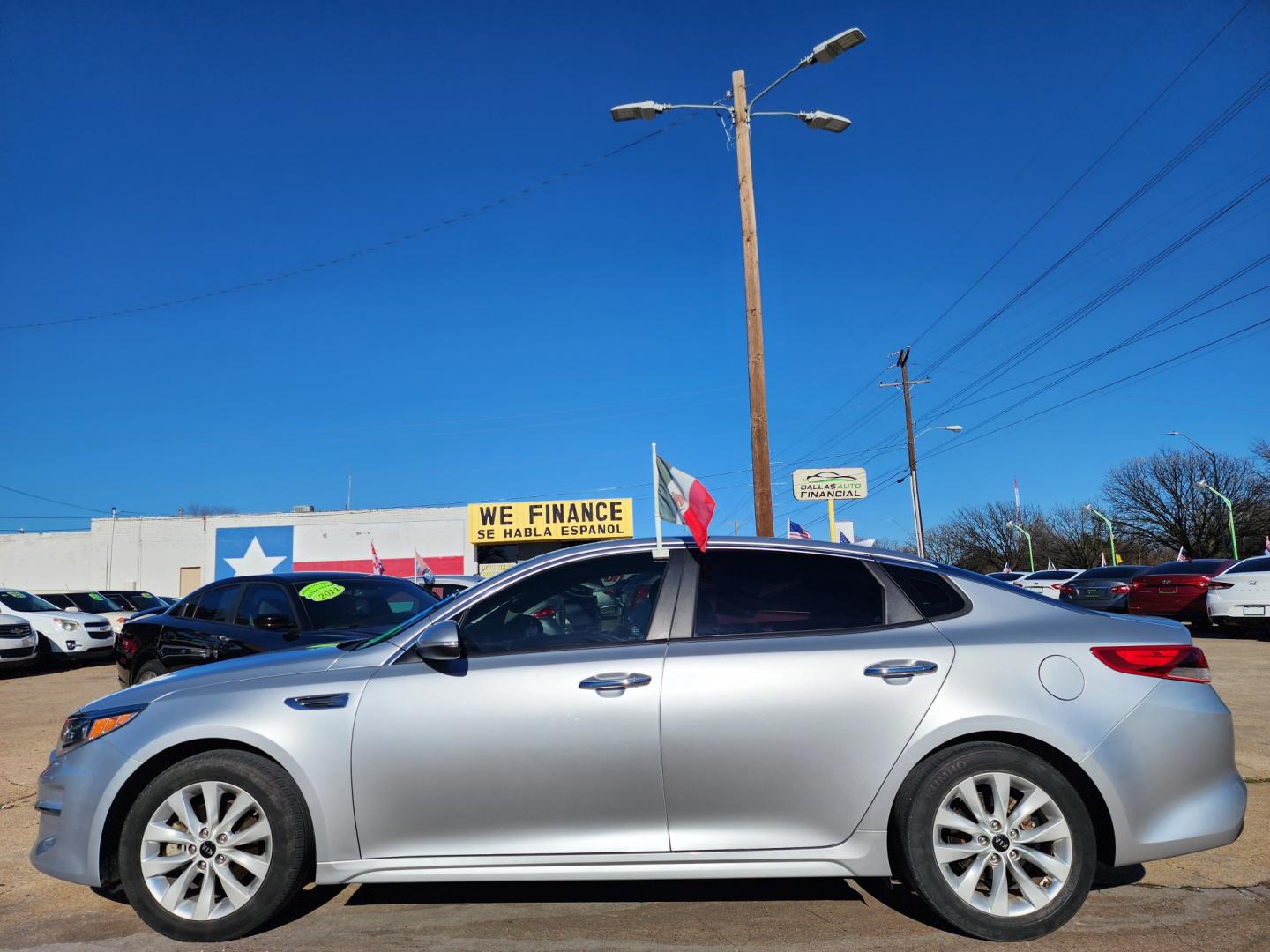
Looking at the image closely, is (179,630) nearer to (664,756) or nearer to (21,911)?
(21,911)

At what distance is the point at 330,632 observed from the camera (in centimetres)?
730

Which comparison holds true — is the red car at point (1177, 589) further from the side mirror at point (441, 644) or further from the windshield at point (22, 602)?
the windshield at point (22, 602)

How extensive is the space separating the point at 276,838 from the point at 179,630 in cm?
582

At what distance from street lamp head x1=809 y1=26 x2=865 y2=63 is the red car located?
38.4 ft

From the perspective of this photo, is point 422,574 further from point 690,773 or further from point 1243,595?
point 690,773

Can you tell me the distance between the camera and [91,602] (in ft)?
66.8

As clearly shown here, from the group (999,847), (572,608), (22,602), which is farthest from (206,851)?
(22,602)

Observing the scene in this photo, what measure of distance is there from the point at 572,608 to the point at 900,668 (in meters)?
1.39

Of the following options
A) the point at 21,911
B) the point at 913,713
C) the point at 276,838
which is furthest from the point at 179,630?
the point at 913,713

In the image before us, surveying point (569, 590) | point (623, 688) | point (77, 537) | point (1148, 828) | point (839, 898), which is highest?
point (77, 537)

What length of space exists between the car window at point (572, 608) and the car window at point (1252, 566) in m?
15.3

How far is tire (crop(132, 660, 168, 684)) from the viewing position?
8734 mm

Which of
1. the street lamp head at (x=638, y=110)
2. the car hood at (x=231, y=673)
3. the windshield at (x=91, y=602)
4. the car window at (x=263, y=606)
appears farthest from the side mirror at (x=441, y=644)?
the windshield at (x=91, y=602)

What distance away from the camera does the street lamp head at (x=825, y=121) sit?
11539 millimetres
